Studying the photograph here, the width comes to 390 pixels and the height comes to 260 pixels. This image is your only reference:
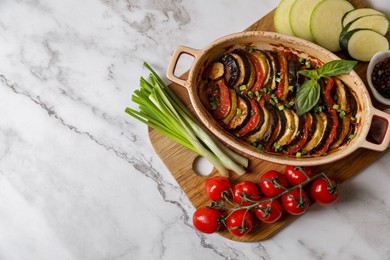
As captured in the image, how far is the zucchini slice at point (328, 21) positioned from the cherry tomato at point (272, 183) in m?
0.88

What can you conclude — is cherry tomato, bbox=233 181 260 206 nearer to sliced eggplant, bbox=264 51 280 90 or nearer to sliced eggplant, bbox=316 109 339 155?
sliced eggplant, bbox=316 109 339 155

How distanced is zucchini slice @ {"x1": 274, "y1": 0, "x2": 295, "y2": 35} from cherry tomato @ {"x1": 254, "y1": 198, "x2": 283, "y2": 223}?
1.10 meters

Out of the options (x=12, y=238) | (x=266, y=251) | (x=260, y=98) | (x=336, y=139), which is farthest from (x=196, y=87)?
(x=12, y=238)

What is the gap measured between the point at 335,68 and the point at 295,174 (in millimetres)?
691

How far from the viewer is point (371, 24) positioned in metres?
3.20

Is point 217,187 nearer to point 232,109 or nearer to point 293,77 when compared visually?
point 232,109

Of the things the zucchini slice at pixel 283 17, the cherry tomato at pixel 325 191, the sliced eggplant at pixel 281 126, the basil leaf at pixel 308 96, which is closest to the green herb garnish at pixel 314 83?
the basil leaf at pixel 308 96

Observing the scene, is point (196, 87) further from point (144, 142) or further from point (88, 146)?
point (88, 146)

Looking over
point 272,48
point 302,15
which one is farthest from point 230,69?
point 302,15

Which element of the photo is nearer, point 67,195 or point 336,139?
point 336,139

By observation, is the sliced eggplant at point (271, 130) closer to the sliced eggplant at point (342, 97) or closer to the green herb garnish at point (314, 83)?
the green herb garnish at point (314, 83)

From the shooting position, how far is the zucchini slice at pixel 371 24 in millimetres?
3176

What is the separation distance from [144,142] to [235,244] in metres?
0.94

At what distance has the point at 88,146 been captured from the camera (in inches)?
145
